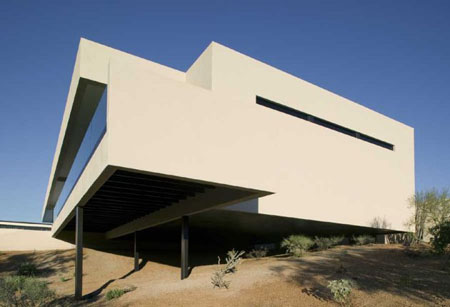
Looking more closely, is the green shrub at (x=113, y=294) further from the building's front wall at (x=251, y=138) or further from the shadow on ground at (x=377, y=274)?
Answer: the shadow on ground at (x=377, y=274)

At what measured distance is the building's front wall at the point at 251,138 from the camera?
11469mm

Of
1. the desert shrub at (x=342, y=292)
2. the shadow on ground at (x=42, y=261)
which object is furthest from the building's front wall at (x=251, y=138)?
the shadow on ground at (x=42, y=261)

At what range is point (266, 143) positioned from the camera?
559 inches

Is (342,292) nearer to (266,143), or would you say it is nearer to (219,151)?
(219,151)

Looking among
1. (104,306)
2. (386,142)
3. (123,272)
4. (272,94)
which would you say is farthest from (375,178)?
(104,306)

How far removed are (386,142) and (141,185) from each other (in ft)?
74.7

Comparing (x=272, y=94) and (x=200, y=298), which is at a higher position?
(x=272, y=94)

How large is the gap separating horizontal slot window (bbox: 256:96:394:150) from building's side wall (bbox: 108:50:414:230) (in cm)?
36

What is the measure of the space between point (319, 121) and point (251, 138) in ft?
41.7

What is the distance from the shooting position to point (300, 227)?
26.2 m

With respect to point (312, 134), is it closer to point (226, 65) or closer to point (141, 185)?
point (226, 65)

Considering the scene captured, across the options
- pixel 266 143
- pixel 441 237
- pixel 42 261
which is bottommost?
pixel 42 261

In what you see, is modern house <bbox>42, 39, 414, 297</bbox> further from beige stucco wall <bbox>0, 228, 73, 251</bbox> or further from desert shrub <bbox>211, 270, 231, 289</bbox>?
beige stucco wall <bbox>0, 228, 73, 251</bbox>

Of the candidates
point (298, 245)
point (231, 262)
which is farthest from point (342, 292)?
point (298, 245)
